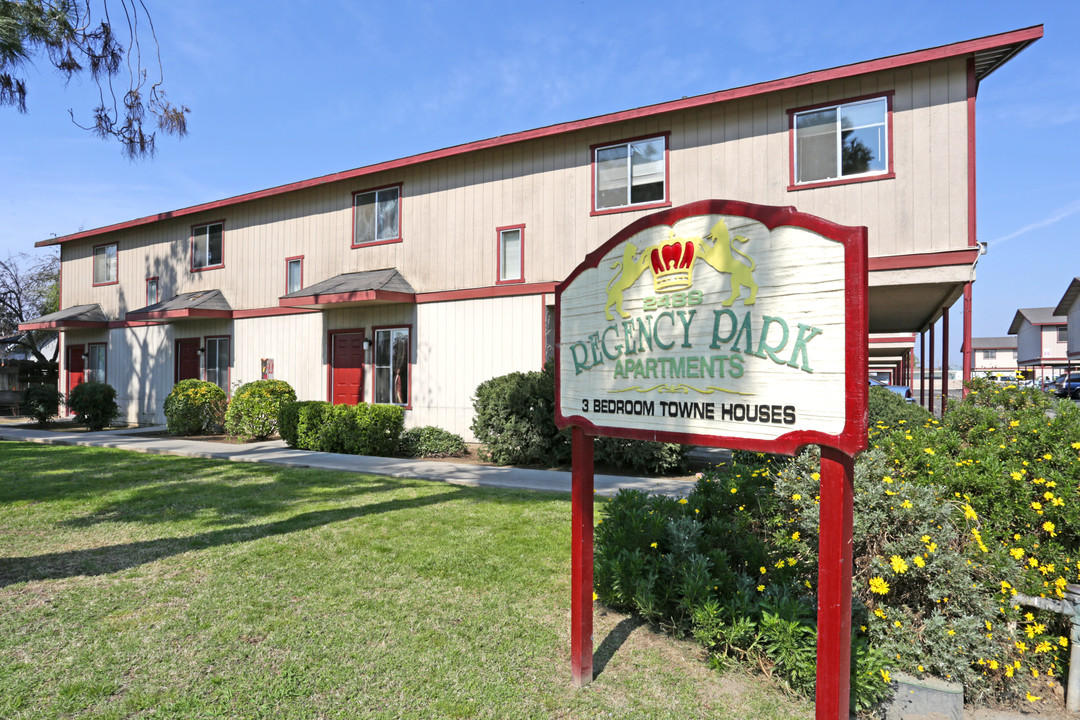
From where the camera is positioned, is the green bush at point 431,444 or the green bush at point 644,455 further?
the green bush at point 431,444

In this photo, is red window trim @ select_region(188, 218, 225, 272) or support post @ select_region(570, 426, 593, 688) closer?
support post @ select_region(570, 426, 593, 688)

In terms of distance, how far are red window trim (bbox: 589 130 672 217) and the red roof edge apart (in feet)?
1.50

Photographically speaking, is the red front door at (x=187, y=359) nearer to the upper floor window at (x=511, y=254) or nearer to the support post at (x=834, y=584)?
the upper floor window at (x=511, y=254)

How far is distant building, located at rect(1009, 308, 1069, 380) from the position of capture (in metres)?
54.2

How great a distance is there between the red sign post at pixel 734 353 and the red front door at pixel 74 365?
24178 millimetres

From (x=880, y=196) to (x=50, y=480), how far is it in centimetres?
1276

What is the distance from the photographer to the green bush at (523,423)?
10.5m

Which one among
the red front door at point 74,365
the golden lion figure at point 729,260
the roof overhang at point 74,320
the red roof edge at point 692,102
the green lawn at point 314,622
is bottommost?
the green lawn at point 314,622

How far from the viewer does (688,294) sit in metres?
2.71

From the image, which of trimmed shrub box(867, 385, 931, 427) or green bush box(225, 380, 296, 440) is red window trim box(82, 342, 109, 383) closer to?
green bush box(225, 380, 296, 440)

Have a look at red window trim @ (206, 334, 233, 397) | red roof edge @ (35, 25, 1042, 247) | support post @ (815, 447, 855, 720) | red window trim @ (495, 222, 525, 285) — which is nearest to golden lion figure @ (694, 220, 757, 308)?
support post @ (815, 447, 855, 720)

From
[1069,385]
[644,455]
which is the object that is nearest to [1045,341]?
[1069,385]

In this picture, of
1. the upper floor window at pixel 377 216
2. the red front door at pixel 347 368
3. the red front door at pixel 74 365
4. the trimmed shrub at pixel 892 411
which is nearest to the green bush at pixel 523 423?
the trimmed shrub at pixel 892 411

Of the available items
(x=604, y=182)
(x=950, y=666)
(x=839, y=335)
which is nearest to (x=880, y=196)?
(x=604, y=182)
